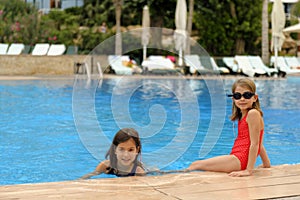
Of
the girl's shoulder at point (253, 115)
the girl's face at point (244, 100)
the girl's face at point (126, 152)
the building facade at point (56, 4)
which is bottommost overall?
the girl's face at point (126, 152)

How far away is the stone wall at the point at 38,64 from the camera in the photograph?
1919cm

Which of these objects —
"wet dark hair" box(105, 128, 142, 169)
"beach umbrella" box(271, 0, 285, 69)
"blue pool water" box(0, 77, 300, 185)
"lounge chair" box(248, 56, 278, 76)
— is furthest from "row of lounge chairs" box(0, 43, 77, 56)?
"wet dark hair" box(105, 128, 142, 169)

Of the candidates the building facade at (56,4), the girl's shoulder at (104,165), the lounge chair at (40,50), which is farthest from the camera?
the building facade at (56,4)

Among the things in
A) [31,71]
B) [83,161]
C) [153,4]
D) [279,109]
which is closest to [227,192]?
[83,161]

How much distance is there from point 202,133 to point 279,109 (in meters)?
3.37

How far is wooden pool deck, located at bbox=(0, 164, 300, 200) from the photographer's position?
293cm

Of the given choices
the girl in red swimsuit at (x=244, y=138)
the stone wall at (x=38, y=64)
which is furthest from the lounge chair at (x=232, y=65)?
the girl in red swimsuit at (x=244, y=138)

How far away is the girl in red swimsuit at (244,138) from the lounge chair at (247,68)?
15.8 m

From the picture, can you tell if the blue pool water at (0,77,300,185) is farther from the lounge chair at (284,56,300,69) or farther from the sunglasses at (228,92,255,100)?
the lounge chair at (284,56,300,69)

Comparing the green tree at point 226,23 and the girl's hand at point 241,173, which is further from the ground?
the green tree at point 226,23

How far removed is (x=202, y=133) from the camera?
7438mm

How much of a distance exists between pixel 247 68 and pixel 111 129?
13.5 meters

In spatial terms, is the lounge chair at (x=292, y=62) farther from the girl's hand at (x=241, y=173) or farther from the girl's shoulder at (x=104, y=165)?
the girl's hand at (x=241, y=173)

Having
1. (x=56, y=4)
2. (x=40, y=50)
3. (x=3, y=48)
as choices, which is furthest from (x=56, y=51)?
(x=56, y=4)
